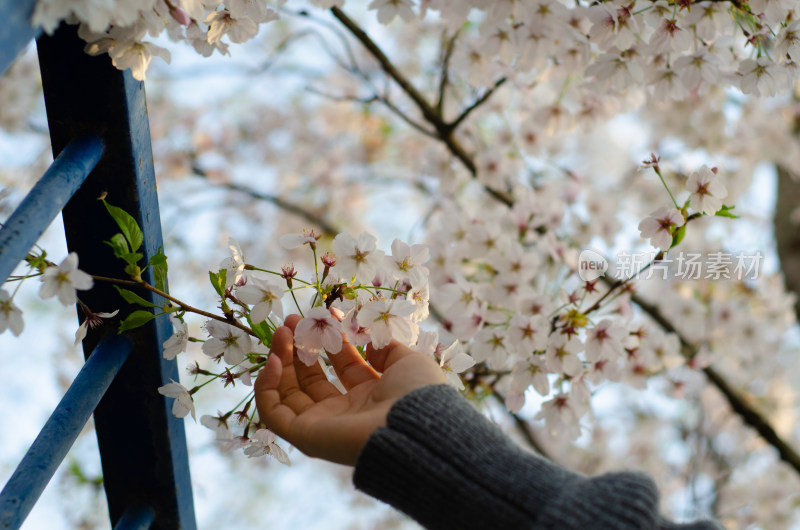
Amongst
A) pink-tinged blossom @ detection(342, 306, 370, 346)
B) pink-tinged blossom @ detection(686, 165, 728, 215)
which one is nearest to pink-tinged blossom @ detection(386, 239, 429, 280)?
pink-tinged blossom @ detection(342, 306, 370, 346)

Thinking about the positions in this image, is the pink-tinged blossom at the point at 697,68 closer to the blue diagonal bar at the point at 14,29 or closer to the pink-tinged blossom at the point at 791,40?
the pink-tinged blossom at the point at 791,40

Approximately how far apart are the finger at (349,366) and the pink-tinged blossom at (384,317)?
0.17 ft

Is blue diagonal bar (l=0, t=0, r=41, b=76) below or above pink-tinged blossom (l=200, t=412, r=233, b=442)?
above

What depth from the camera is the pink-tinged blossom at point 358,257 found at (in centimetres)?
93

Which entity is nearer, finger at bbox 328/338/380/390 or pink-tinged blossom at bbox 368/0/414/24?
finger at bbox 328/338/380/390

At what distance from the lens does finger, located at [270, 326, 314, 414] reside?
→ 2.78 ft

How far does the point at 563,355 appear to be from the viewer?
4.19 ft

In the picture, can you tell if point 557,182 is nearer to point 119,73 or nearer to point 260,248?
point 119,73

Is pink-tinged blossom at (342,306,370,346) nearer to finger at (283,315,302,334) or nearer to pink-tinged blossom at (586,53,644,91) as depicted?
finger at (283,315,302,334)

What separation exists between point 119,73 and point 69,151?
0.12 m

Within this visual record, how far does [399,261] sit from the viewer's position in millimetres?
983

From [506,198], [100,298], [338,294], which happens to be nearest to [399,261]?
[338,294]

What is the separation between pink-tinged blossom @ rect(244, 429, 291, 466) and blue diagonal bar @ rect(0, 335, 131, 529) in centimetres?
22

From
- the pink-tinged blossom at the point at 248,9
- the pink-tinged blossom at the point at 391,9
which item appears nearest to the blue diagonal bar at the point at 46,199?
the pink-tinged blossom at the point at 248,9
